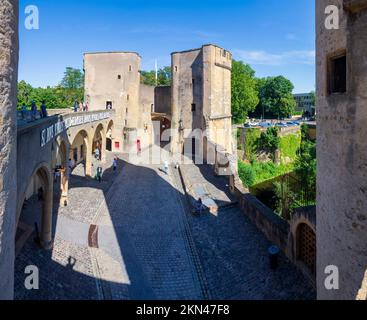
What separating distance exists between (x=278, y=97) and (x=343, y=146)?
57.4 meters

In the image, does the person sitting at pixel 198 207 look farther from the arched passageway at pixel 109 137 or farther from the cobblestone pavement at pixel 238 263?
the arched passageway at pixel 109 137

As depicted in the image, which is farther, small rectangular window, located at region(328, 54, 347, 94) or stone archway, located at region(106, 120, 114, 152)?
stone archway, located at region(106, 120, 114, 152)

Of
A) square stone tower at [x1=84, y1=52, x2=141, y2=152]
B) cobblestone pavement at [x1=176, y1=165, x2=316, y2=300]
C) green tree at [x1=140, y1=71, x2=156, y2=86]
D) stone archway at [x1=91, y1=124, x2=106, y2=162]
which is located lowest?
cobblestone pavement at [x1=176, y1=165, x2=316, y2=300]

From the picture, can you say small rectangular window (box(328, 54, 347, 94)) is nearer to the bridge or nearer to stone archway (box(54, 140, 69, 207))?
the bridge

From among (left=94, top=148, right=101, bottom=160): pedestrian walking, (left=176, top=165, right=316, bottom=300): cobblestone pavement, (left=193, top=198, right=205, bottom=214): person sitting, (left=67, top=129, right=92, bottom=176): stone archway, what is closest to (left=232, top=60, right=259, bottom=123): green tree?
(left=94, top=148, right=101, bottom=160): pedestrian walking

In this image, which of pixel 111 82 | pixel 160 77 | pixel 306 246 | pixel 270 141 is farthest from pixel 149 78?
pixel 306 246

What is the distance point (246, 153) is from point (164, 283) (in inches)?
1187

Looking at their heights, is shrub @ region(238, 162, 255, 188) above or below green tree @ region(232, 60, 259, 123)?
below

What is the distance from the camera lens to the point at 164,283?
9.88 metres

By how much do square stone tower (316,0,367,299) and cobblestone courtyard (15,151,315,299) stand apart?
349cm

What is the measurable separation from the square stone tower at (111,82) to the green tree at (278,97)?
36899mm

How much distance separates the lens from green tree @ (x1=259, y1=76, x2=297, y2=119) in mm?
59125
